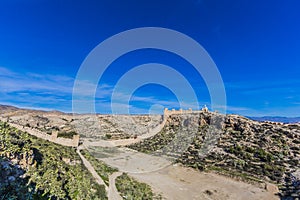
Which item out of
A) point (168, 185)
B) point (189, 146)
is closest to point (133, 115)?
point (189, 146)

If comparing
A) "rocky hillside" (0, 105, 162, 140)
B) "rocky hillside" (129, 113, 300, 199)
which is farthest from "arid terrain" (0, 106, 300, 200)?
"rocky hillside" (0, 105, 162, 140)

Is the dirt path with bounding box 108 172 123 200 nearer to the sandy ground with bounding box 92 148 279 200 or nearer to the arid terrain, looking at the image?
the arid terrain

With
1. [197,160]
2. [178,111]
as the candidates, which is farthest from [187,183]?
[178,111]

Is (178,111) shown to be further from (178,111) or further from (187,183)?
(187,183)

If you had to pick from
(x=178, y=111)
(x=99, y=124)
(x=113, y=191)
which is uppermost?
(x=178, y=111)

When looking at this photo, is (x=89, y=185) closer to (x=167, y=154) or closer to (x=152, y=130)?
(x=167, y=154)

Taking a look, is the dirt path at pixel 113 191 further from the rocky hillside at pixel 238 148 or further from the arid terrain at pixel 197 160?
the rocky hillside at pixel 238 148
